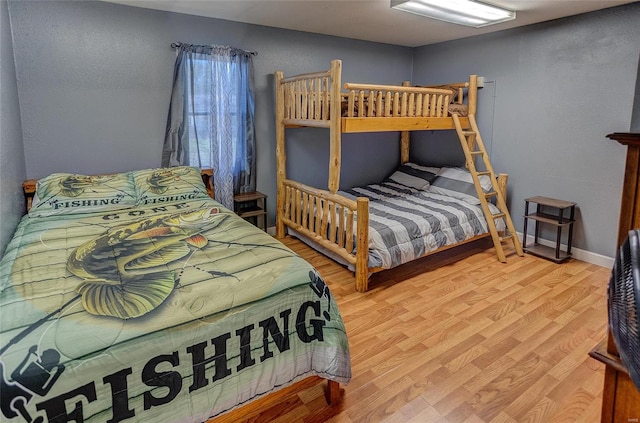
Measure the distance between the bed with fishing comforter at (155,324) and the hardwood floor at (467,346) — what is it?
0.21m

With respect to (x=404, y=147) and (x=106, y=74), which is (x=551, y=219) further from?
(x=106, y=74)

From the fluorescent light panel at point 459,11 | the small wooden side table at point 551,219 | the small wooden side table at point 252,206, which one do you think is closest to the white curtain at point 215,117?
the small wooden side table at point 252,206

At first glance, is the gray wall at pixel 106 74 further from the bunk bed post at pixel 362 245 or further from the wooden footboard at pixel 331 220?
the bunk bed post at pixel 362 245

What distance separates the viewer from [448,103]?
12.6 feet

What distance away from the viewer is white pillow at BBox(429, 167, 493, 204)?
13.0 feet

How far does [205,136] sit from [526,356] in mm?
3109

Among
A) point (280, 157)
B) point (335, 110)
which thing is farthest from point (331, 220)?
point (280, 157)

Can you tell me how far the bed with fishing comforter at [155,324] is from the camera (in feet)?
3.99

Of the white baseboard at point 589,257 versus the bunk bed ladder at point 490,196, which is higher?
the bunk bed ladder at point 490,196

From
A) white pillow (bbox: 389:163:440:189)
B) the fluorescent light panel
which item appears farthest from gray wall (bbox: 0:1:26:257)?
white pillow (bbox: 389:163:440:189)

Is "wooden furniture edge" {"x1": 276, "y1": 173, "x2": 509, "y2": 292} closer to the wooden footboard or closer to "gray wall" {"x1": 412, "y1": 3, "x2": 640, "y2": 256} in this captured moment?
the wooden footboard

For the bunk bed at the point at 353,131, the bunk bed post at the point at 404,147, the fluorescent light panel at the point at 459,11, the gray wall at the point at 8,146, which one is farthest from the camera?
the bunk bed post at the point at 404,147

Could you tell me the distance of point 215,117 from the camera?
3.59 meters

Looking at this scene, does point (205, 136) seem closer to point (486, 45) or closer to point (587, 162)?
point (486, 45)
